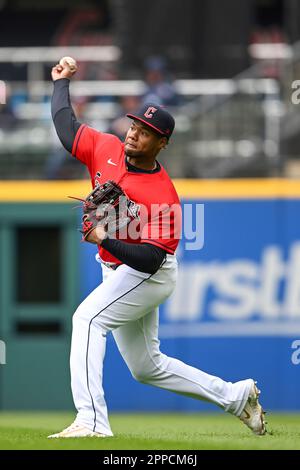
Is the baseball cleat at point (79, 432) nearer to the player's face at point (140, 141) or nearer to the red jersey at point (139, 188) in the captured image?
the red jersey at point (139, 188)

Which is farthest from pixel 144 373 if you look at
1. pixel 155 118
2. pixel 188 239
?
pixel 188 239

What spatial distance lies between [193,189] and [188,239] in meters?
0.80

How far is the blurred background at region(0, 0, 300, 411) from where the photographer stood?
42.3ft

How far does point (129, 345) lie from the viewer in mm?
7125

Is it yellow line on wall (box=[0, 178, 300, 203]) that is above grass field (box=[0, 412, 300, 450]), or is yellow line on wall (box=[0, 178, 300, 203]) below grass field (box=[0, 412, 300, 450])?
above

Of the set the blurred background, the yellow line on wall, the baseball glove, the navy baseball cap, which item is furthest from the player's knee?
the yellow line on wall

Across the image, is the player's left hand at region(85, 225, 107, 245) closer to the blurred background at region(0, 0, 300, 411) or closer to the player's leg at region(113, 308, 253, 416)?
the player's leg at region(113, 308, 253, 416)

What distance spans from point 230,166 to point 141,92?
1330 millimetres

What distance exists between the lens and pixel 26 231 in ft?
44.3

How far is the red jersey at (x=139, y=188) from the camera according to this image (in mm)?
6772

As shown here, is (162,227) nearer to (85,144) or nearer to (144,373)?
(85,144)

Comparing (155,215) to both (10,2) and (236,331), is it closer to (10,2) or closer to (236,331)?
(236,331)

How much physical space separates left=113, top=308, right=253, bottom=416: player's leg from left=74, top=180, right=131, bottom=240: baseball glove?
2.22 feet

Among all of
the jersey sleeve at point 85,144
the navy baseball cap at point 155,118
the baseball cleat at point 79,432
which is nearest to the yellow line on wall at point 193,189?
the jersey sleeve at point 85,144
